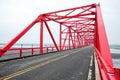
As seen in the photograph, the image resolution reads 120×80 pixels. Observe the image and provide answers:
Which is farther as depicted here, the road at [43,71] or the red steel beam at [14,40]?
the red steel beam at [14,40]

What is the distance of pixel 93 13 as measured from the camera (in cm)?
2747

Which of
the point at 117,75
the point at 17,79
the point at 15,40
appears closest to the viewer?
the point at 117,75

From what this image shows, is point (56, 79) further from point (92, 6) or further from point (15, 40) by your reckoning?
point (92, 6)

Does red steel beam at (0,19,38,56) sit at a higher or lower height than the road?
higher

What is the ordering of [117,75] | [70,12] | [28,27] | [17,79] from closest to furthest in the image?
[117,75], [17,79], [28,27], [70,12]

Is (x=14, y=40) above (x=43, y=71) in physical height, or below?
above

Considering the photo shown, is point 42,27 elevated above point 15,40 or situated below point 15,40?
above

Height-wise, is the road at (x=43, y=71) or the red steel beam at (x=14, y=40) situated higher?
the red steel beam at (x=14, y=40)

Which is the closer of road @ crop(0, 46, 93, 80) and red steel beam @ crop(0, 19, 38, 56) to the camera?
road @ crop(0, 46, 93, 80)

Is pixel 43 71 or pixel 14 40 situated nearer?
pixel 43 71

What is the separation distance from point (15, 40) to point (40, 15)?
25.3ft

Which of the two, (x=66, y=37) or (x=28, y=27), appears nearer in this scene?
(x=28, y=27)

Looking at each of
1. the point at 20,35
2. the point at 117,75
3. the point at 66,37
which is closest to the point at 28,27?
the point at 20,35

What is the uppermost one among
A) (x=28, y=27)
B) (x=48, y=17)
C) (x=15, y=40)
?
(x=48, y=17)
